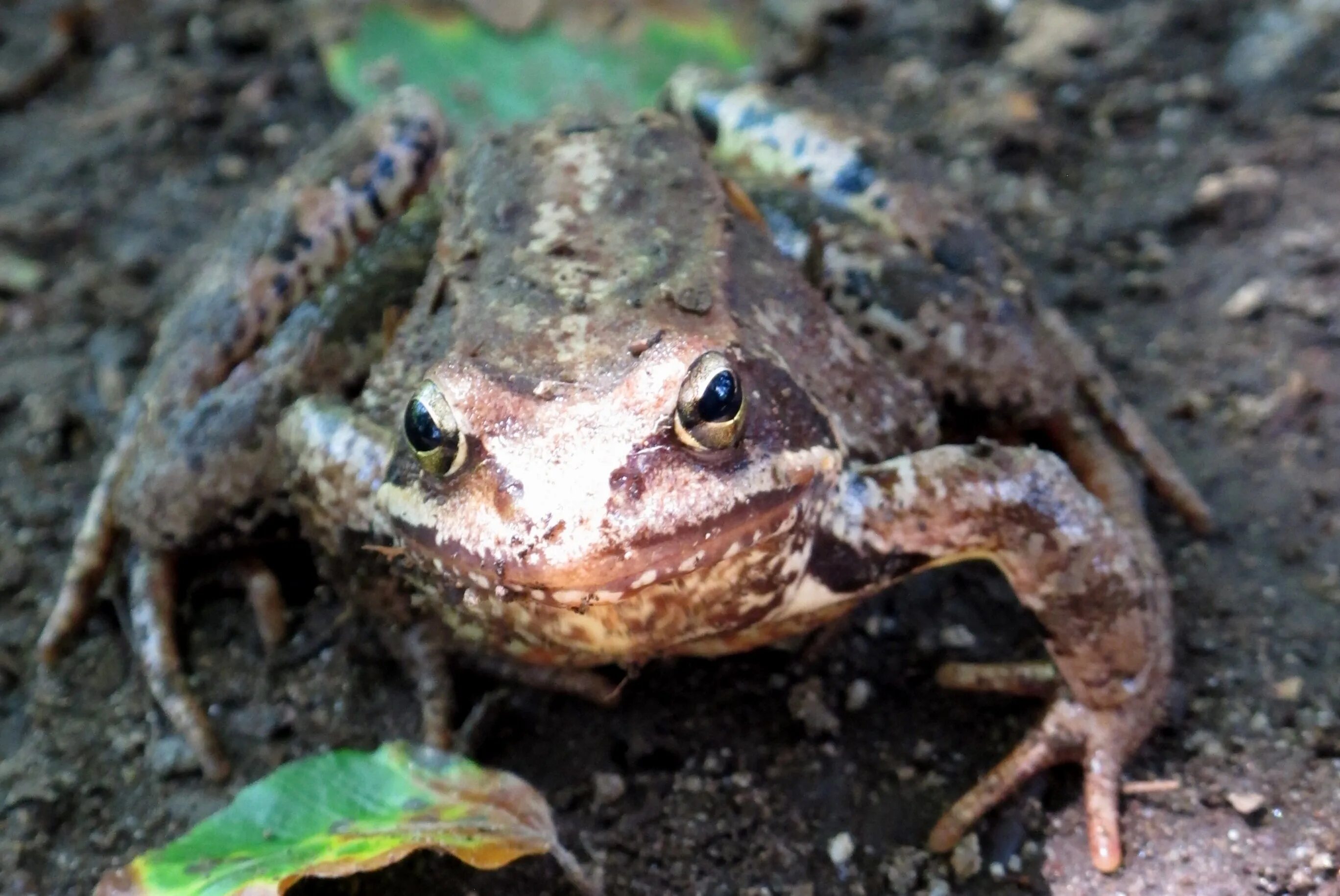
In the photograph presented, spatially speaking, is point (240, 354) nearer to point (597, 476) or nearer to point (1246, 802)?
point (597, 476)

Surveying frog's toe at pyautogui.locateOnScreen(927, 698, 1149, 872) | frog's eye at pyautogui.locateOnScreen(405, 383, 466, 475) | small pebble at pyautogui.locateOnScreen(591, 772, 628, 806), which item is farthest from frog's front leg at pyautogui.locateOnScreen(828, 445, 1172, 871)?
frog's eye at pyautogui.locateOnScreen(405, 383, 466, 475)

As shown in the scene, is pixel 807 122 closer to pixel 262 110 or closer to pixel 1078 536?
pixel 1078 536

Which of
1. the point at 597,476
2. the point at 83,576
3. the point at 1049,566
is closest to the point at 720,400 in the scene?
the point at 597,476

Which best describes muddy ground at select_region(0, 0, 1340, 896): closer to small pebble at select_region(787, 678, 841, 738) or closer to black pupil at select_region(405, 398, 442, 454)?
small pebble at select_region(787, 678, 841, 738)

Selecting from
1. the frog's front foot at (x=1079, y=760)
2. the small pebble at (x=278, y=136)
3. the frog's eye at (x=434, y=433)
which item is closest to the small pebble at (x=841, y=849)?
the frog's front foot at (x=1079, y=760)

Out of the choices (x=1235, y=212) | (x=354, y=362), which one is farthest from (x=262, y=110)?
→ (x=1235, y=212)

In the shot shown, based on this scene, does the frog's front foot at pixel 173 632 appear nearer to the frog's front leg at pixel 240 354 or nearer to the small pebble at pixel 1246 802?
the frog's front leg at pixel 240 354
